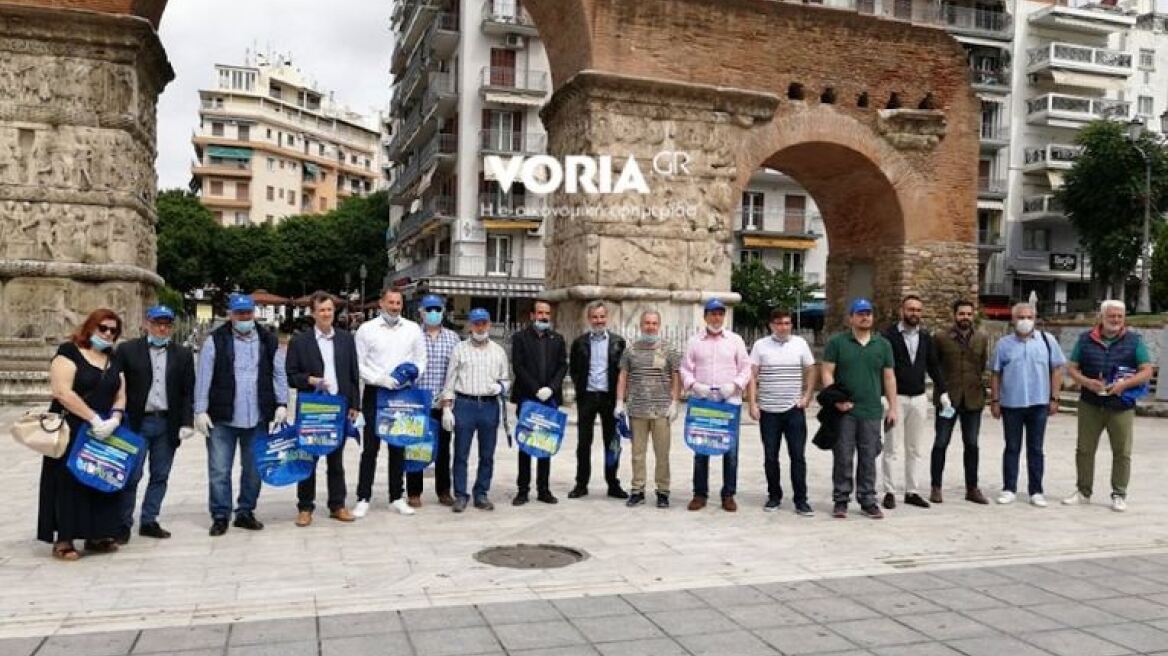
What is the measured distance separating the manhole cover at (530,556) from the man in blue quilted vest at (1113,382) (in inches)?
194

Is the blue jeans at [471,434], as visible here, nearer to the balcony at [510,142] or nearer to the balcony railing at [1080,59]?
the balcony at [510,142]

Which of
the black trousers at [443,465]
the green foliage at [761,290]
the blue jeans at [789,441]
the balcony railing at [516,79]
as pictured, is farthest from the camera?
the green foliage at [761,290]

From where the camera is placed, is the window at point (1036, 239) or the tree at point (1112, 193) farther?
the window at point (1036, 239)

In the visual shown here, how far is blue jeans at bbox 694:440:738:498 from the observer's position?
782 cm

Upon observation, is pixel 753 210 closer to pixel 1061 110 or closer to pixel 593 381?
pixel 1061 110

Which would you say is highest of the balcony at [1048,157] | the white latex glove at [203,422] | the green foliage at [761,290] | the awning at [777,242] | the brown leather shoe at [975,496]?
the balcony at [1048,157]

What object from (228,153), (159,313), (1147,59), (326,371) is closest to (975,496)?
(326,371)

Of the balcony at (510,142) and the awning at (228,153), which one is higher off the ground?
the awning at (228,153)

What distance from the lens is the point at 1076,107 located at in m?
44.9

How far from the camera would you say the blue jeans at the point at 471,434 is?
768cm

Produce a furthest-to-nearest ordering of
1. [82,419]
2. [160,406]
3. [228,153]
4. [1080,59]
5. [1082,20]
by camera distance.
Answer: [228,153] → [1080,59] → [1082,20] → [160,406] → [82,419]

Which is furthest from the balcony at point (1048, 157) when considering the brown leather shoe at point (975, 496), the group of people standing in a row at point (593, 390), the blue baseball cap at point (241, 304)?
the blue baseball cap at point (241, 304)

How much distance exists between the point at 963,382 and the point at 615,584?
438 cm

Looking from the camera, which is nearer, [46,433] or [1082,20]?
[46,433]
